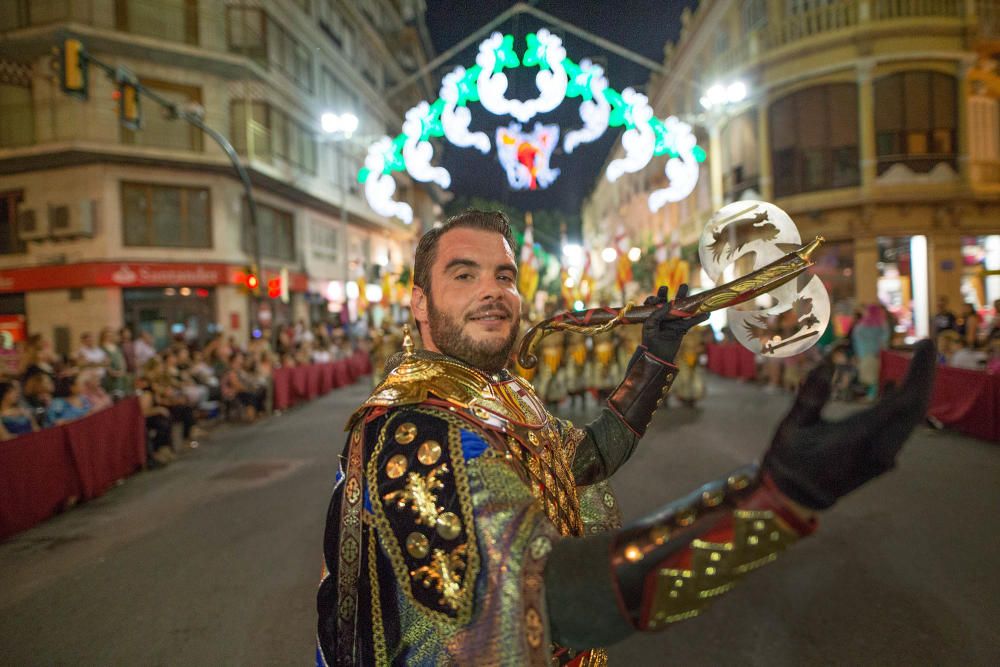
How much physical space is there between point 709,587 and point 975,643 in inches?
140

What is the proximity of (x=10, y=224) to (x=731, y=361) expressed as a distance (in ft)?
73.8

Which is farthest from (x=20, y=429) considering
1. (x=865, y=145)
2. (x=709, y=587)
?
(x=865, y=145)

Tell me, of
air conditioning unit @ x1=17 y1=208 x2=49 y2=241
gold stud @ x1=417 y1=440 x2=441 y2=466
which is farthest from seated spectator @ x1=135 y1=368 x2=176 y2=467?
air conditioning unit @ x1=17 y1=208 x2=49 y2=241

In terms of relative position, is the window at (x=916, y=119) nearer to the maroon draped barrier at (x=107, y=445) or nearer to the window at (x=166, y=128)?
the maroon draped barrier at (x=107, y=445)

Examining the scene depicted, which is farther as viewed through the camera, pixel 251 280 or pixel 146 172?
pixel 146 172

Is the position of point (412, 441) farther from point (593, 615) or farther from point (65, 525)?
point (65, 525)

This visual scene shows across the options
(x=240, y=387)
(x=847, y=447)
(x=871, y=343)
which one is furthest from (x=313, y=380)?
(x=847, y=447)

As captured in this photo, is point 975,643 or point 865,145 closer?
point 975,643

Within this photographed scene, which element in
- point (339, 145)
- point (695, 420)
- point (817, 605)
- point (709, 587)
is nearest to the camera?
point (709, 587)

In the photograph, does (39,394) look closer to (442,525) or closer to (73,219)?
(442,525)

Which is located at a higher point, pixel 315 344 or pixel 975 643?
pixel 315 344

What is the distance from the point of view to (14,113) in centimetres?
1850

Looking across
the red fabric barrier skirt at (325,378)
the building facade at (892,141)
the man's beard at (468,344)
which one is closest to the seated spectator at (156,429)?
the red fabric barrier skirt at (325,378)

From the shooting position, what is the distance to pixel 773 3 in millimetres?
20656
